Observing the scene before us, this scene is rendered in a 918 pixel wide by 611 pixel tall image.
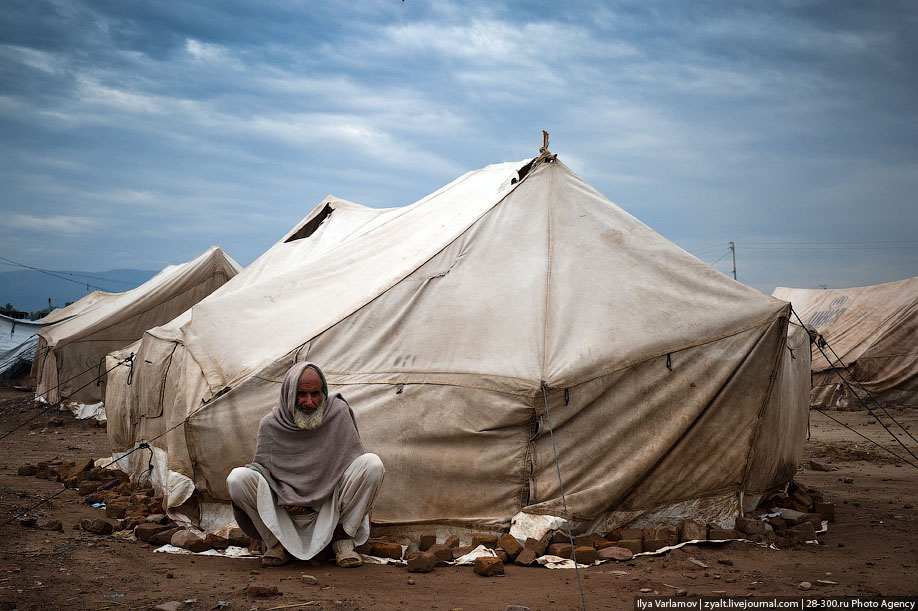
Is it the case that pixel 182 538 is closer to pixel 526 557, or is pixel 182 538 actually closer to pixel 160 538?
pixel 160 538

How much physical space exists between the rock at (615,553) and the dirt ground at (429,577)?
0.17 feet

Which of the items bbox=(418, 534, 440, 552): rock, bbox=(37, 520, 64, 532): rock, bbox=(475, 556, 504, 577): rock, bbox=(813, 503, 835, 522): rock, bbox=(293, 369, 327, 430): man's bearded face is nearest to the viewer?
bbox=(475, 556, 504, 577): rock

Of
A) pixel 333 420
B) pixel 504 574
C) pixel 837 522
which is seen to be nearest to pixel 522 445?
pixel 504 574

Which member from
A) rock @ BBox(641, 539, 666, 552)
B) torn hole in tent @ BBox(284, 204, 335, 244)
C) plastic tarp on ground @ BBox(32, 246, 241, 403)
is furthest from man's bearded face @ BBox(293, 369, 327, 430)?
plastic tarp on ground @ BBox(32, 246, 241, 403)

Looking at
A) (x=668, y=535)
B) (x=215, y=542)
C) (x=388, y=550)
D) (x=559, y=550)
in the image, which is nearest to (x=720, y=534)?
(x=668, y=535)

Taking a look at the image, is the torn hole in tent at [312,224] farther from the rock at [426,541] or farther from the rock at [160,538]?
the rock at [426,541]

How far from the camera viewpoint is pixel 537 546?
4.12 metres

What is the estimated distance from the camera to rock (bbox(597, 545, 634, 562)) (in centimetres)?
410

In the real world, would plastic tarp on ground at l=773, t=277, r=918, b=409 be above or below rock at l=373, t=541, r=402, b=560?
above

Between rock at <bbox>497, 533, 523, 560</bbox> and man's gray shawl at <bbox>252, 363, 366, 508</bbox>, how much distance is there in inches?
37.4

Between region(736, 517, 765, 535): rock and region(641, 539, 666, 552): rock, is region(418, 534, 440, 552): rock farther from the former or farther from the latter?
region(736, 517, 765, 535): rock

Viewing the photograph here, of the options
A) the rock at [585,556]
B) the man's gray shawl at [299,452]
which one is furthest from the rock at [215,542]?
the rock at [585,556]

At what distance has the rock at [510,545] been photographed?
4102mm

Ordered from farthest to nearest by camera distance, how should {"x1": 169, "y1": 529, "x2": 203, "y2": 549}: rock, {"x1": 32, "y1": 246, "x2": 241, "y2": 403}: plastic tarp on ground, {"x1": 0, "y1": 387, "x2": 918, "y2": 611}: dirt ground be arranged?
1. {"x1": 32, "y1": 246, "x2": 241, "y2": 403}: plastic tarp on ground
2. {"x1": 169, "y1": 529, "x2": 203, "y2": 549}: rock
3. {"x1": 0, "y1": 387, "x2": 918, "y2": 611}: dirt ground
